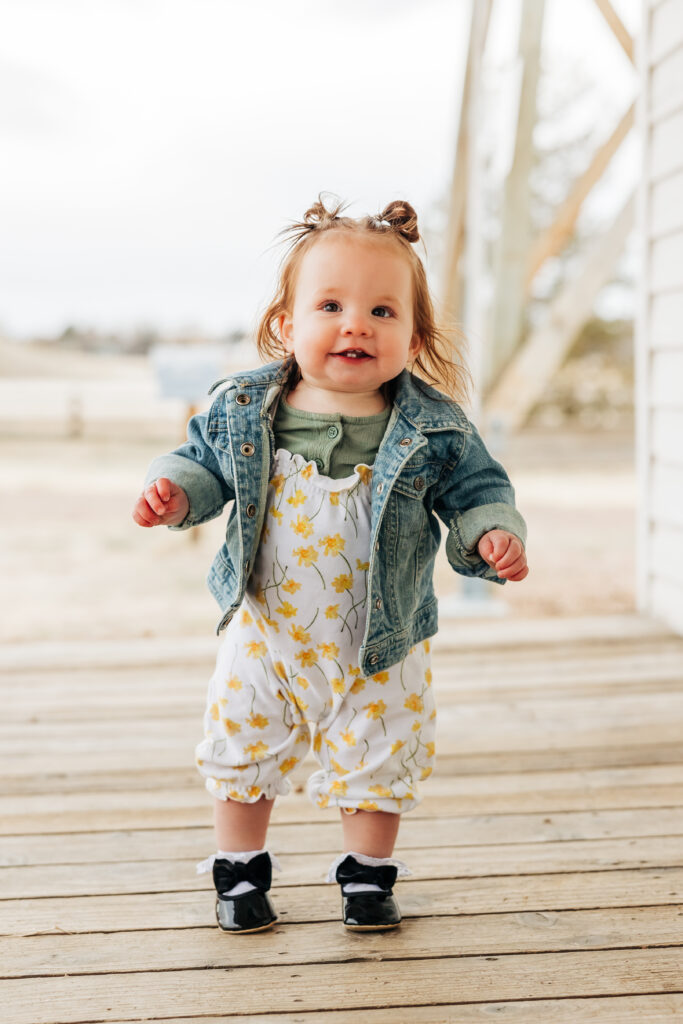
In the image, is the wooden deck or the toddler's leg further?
the toddler's leg

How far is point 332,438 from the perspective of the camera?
130cm

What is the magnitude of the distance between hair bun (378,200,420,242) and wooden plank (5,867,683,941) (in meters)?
0.97

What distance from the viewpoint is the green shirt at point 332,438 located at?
51.1 inches

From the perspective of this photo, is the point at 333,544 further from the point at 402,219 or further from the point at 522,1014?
the point at 522,1014

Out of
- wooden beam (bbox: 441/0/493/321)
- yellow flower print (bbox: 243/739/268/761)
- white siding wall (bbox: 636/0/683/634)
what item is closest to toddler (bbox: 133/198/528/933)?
yellow flower print (bbox: 243/739/268/761)

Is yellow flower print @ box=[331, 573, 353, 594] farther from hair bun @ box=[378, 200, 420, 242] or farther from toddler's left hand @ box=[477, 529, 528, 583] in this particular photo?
hair bun @ box=[378, 200, 420, 242]

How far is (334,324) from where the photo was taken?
1237 millimetres

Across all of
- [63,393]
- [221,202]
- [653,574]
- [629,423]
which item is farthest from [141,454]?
[653,574]

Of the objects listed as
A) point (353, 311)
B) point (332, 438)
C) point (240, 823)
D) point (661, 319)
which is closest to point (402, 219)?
point (353, 311)

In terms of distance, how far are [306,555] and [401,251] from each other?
0.42 m

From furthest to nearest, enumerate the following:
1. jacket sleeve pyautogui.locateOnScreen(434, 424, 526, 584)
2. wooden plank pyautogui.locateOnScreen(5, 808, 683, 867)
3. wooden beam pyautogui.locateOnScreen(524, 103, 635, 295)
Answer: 1. wooden beam pyautogui.locateOnScreen(524, 103, 635, 295)
2. wooden plank pyautogui.locateOnScreen(5, 808, 683, 867)
3. jacket sleeve pyautogui.locateOnScreen(434, 424, 526, 584)

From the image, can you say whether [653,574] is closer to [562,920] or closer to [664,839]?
[664,839]

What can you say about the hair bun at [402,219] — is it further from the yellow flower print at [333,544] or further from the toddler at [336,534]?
the yellow flower print at [333,544]

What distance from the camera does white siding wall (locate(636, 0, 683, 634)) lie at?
282 cm
